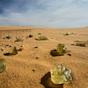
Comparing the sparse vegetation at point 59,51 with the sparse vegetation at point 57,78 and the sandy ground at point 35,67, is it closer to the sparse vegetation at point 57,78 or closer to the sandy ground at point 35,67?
the sandy ground at point 35,67

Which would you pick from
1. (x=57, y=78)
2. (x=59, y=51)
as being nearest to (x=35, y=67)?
(x=57, y=78)

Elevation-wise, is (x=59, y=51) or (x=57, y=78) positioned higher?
(x=59, y=51)

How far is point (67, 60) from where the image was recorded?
394 centimetres

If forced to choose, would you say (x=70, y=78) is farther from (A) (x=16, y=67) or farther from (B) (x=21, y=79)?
(A) (x=16, y=67)

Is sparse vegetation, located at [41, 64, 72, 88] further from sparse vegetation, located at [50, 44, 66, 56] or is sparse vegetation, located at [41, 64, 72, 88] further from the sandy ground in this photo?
sparse vegetation, located at [50, 44, 66, 56]

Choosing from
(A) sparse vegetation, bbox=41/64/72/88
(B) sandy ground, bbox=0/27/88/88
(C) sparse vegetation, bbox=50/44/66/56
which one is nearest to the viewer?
(A) sparse vegetation, bbox=41/64/72/88

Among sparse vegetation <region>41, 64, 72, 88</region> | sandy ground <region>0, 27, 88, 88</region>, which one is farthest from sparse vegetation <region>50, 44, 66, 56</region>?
sparse vegetation <region>41, 64, 72, 88</region>

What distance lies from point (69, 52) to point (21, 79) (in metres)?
1.49

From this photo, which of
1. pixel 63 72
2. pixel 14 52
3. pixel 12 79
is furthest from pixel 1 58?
pixel 63 72

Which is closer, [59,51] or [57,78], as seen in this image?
[57,78]

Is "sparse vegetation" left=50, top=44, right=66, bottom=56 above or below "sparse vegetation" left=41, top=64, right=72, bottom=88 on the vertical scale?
above

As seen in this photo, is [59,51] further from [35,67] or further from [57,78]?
[57,78]

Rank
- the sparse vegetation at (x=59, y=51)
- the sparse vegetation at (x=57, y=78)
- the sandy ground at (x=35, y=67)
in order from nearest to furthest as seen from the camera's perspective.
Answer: the sparse vegetation at (x=57, y=78), the sandy ground at (x=35, y=67), the sparse vegetation at (x=59, y=51)

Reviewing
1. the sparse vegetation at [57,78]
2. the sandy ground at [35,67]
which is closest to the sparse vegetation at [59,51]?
the sandy ground at [35,67]
